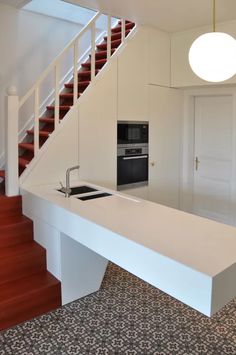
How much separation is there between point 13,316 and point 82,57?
11.5 feet

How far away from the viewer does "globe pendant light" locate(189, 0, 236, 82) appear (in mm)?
1971

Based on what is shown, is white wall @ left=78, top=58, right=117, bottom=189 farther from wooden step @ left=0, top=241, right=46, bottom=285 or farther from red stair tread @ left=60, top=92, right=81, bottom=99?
wooden step @ left=0, top=241, right=46, bottom=285

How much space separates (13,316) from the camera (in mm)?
2541

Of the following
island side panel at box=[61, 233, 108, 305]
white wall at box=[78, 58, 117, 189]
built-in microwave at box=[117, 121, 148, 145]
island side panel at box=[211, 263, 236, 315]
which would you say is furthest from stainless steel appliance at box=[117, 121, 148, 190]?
island side panel at box=[211, 263, 236, 315]

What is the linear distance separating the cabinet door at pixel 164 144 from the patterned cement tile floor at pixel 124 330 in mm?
1797

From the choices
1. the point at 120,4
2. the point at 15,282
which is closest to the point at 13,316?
the point at 15,282

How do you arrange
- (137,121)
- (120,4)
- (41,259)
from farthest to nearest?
(137,121) < (120,4) < (41,259)

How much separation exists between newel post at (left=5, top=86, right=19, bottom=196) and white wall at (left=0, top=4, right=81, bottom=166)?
0.96 m

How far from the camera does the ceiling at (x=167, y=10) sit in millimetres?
3150

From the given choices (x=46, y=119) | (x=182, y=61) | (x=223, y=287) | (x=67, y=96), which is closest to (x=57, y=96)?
(x=46, y=119)

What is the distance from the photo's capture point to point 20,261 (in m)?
2.83

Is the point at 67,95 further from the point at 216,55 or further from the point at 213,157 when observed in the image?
the point at 216,55

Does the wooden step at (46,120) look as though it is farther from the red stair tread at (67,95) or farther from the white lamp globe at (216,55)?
the white lamp globe at (216,55)

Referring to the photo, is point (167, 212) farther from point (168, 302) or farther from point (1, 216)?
point (1, 216)
